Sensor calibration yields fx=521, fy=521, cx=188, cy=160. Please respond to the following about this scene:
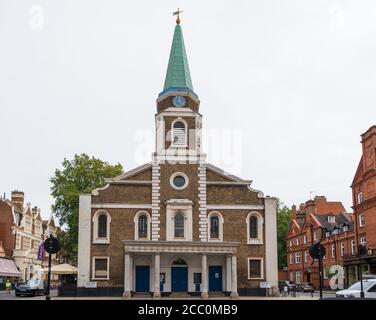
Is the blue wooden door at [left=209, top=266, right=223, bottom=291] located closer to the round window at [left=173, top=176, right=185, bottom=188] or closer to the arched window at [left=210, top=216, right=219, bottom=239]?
the arched window at [left=210, top=216, right=219, bottom=239]

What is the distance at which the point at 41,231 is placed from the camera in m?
88.2

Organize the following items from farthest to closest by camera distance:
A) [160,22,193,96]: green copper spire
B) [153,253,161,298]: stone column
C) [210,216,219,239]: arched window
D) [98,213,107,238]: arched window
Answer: [160,22,193,96]: green copper spire
[210,216,219,239]: arched window
[98,213,107,238]: arched window
[153,253,161,298]: stone column

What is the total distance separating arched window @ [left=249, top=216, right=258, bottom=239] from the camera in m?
41.1

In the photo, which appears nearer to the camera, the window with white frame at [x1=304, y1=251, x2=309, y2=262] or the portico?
the portico

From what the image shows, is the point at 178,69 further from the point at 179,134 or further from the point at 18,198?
the point at 18,198

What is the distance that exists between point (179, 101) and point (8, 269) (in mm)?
33434

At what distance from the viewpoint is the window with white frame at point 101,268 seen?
38.9m

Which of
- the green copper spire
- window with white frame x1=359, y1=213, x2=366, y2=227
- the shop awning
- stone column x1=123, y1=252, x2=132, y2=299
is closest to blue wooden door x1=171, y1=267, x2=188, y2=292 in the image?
stone column x1=123, y1=252, x2=132, y2=299

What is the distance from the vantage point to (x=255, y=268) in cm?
4031

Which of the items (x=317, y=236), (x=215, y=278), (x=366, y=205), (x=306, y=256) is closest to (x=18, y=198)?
(x=306, y=256)

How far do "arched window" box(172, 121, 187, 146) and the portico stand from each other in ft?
29.7

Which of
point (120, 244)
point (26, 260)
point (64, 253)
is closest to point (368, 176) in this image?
point (120, 244)
